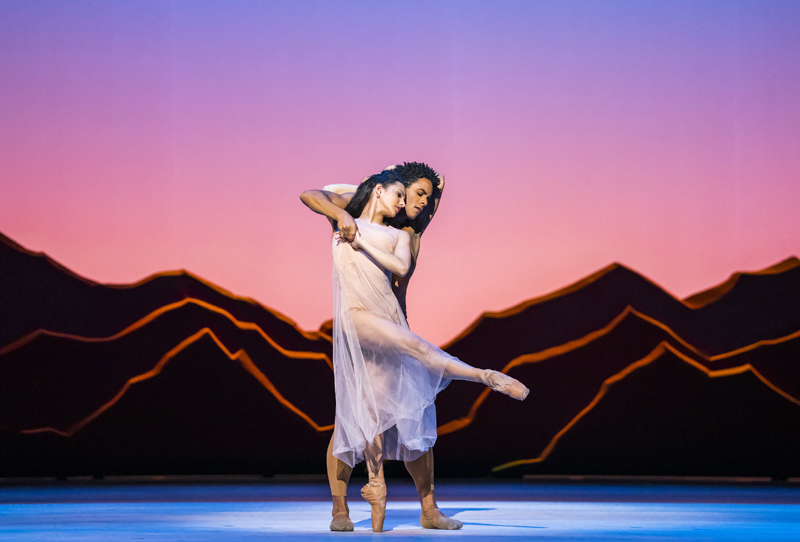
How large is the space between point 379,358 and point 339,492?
1.54 ft

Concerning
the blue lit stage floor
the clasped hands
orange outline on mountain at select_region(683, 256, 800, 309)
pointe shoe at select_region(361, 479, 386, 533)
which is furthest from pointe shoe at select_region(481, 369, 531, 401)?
orange outline on mountain at select_region(683, 256, 800, 309)

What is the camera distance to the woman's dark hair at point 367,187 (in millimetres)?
3160

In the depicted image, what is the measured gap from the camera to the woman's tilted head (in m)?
3.13

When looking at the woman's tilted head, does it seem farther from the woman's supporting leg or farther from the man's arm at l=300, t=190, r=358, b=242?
the woman's supporting leg

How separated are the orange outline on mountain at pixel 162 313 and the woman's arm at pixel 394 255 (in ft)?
9.12

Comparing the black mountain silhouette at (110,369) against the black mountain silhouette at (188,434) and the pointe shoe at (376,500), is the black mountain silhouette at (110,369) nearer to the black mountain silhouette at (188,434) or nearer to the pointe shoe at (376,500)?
the black mountain silhouette at (188,434)

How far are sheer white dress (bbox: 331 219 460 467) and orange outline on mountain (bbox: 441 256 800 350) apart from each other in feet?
8.63

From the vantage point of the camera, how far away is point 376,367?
3.05 metres

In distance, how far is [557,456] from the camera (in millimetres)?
5727

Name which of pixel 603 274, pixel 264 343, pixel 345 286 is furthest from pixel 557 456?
pixel 345 286

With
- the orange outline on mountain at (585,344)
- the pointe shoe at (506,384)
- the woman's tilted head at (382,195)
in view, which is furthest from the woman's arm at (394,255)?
the orange outline on mountain at (585,344)

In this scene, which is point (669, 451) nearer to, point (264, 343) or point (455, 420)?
point (455, 420)

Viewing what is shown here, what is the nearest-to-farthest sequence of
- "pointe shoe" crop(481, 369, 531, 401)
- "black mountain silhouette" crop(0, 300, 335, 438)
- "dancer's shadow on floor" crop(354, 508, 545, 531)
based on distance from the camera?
"pointe shoe" crop(481, 369, 531, 401) < "dancer's shadow on floor" crop(354, 508, 545, 531) < "black mountain silhouette" crop(0, 300, 335, 438)

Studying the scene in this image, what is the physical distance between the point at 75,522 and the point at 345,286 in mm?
1265
